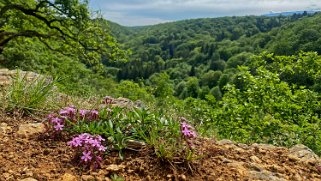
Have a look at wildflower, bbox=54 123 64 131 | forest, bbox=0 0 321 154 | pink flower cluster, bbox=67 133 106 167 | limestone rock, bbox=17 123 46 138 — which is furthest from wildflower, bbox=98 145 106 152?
forest, bbox=0 0 321 154

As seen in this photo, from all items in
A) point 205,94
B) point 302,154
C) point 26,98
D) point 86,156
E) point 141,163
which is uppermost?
point 26,98

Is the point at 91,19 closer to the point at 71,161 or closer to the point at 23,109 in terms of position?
the point at 23,109

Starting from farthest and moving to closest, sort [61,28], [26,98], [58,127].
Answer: [61,28]
[26,98]
[58,127]

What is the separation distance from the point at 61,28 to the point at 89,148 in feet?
41.5

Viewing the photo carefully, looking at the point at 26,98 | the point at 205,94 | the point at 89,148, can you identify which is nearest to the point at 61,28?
the point at 205,94

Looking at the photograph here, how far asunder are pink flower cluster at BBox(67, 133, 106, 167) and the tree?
931 centimetres

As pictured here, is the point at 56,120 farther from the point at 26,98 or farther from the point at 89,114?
the point at 26,98

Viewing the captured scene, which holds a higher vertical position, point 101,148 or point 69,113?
point 69,113

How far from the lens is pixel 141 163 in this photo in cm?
300

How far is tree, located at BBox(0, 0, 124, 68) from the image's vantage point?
12.7 meters

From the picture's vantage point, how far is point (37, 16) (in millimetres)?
13664

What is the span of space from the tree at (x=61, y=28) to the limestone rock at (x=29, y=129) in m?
8.53

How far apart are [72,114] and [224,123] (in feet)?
18.4

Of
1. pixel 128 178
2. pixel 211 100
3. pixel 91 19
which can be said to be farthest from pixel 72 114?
pixel 91 19
